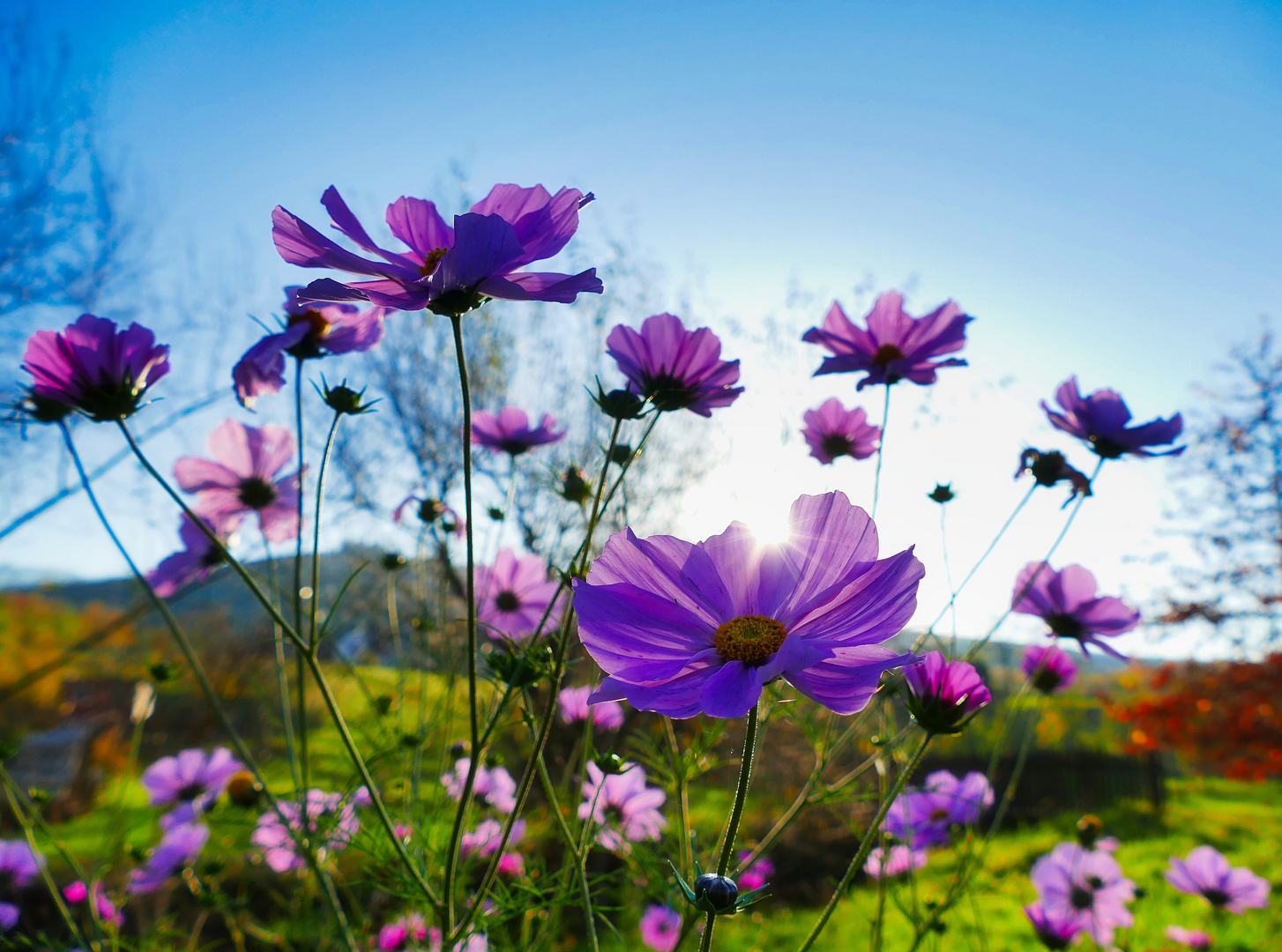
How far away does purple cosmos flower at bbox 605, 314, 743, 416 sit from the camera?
834 mm

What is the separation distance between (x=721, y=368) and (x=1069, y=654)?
1096 mm

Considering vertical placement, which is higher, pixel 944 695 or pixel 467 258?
pixel 467 258

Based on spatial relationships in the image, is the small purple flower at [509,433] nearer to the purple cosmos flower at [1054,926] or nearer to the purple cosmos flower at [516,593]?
the purple cosmos flower at [516,593]

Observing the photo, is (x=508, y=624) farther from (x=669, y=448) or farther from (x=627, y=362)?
(x=669, y=448)

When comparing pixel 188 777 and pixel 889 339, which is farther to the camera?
pixel 188 777

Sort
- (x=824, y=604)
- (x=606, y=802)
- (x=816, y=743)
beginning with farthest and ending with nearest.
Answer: (x=606, y=802) < (x=816, y=743) < (x=824, y=604)

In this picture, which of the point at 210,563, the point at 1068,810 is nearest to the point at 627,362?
the point at 210,563

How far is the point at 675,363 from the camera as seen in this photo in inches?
33.4

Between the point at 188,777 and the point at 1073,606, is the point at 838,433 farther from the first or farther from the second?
the point at 188,777

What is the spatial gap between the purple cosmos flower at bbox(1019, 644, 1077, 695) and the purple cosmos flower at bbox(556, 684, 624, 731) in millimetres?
745

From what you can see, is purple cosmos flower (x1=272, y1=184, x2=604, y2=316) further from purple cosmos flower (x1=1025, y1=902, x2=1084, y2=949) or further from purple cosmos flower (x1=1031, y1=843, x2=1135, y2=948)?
purple cosmos flower (x1=1031, y1=843, x2=1135, y2=948)

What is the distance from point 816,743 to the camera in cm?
96

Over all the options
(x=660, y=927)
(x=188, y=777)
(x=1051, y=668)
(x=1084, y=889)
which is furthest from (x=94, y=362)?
(x=1084, y=889)

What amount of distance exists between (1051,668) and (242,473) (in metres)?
1.44
